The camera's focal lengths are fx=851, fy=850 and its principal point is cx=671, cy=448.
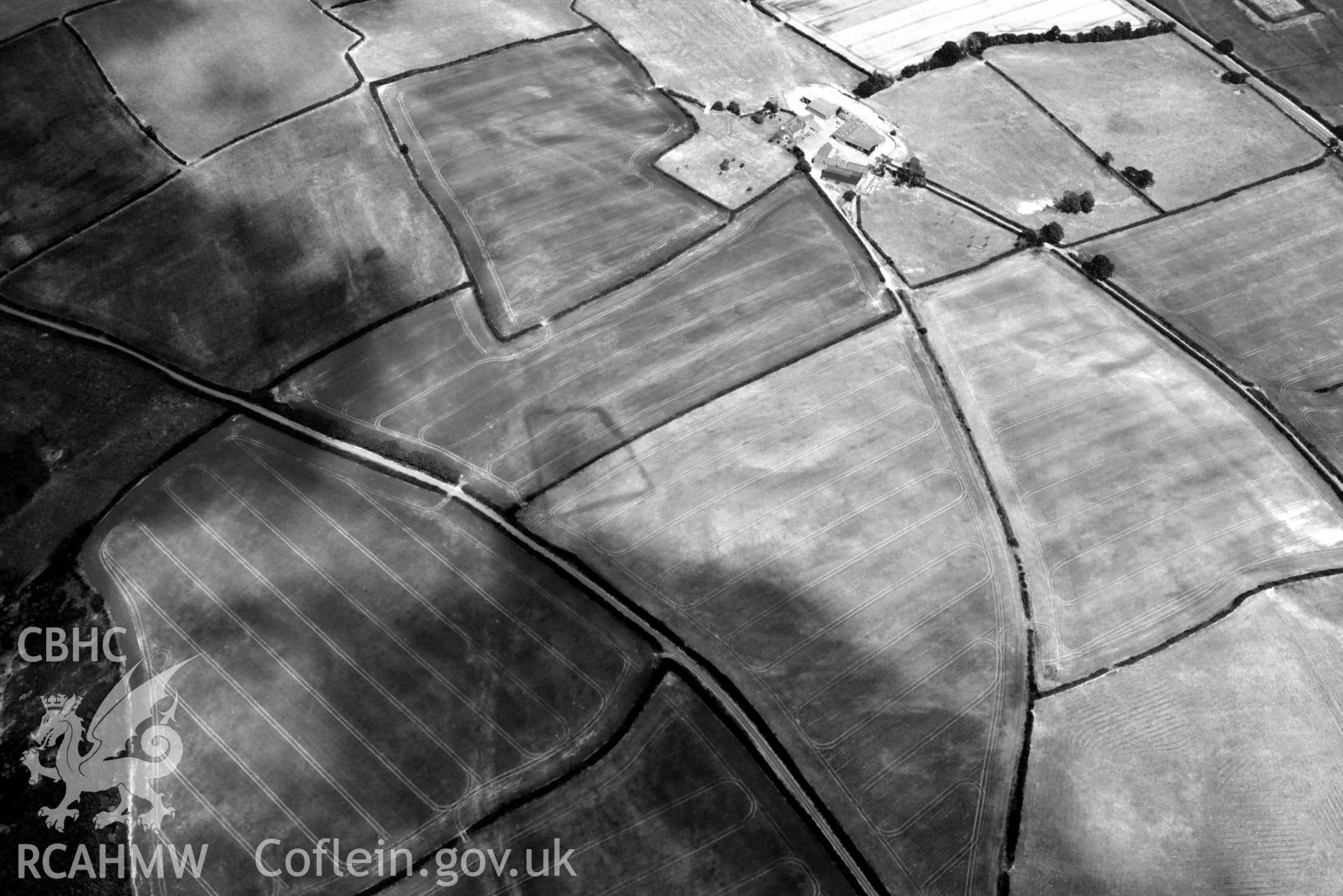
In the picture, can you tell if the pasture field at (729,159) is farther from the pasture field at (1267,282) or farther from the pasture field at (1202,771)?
the pasture field at (1202,771)

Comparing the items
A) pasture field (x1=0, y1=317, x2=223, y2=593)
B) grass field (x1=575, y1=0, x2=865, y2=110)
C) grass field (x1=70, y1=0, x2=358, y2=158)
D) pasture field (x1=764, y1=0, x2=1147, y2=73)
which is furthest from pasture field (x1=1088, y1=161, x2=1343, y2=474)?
grass field (x1=70, y1=0, x2=358, y2=158)

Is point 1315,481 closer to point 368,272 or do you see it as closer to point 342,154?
point 368,272

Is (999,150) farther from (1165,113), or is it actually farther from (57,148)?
(57,148)

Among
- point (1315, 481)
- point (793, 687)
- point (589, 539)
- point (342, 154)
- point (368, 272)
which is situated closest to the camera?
point (793, 687)

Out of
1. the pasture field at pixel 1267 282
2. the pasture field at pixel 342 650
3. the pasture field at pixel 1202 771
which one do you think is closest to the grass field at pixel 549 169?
the pasture field at pixel 342 650

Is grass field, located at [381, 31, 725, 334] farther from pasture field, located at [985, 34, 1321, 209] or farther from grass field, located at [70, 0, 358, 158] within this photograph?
pasture field, located at [985, 34, 1321, 209]

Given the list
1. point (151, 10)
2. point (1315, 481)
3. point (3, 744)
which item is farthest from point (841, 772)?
point (151, 10)
